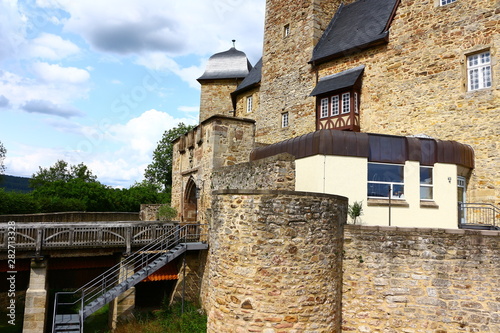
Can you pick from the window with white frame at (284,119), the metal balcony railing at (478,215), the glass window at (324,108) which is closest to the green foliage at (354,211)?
the metal balcony railing at (478,215)

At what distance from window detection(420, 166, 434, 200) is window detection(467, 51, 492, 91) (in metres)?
4.03

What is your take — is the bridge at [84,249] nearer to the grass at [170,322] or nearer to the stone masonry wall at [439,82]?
the grass at [170,322]

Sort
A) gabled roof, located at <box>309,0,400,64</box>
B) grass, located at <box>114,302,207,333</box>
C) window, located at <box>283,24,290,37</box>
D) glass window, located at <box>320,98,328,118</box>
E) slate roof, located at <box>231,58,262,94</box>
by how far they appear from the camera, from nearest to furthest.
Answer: grass, located at <box>114,302,207,333</box> → gabled roof, located at <box>309,0,400,64</box> → glass window, located at <box>320,98,328,118</box> → window, located at <box>283,24,290,37</box> → slate roof, located at <box>231,58,262,94</box>

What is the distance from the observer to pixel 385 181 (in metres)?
11.2

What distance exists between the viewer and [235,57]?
2970 cm

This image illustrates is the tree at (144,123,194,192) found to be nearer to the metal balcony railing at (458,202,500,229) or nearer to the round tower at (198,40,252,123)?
the round tower at (198,40,252,123)

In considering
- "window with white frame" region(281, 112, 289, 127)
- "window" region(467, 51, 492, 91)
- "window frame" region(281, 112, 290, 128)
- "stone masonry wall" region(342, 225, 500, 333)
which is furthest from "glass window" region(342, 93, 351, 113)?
"stone masonry wall" region(342, 225, 500, 333)

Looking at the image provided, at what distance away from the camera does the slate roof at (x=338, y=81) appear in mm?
16484

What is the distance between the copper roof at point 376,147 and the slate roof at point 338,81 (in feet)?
17.5

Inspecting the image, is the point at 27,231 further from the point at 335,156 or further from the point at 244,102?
the point at 244,102

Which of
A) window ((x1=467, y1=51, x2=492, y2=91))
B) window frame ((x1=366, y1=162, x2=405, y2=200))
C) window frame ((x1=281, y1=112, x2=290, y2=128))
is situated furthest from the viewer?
window frame ((x1=281, y1=112, x2=290, y2=128))

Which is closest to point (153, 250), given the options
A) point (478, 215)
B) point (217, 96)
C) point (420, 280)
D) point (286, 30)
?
point (420, 280)

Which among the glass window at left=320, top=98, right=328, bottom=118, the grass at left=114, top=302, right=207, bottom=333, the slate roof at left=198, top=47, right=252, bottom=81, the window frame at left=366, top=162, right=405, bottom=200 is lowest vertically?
the grass at left=114, top=302, right=207, bottom=333

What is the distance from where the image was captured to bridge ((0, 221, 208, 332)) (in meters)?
11.4
